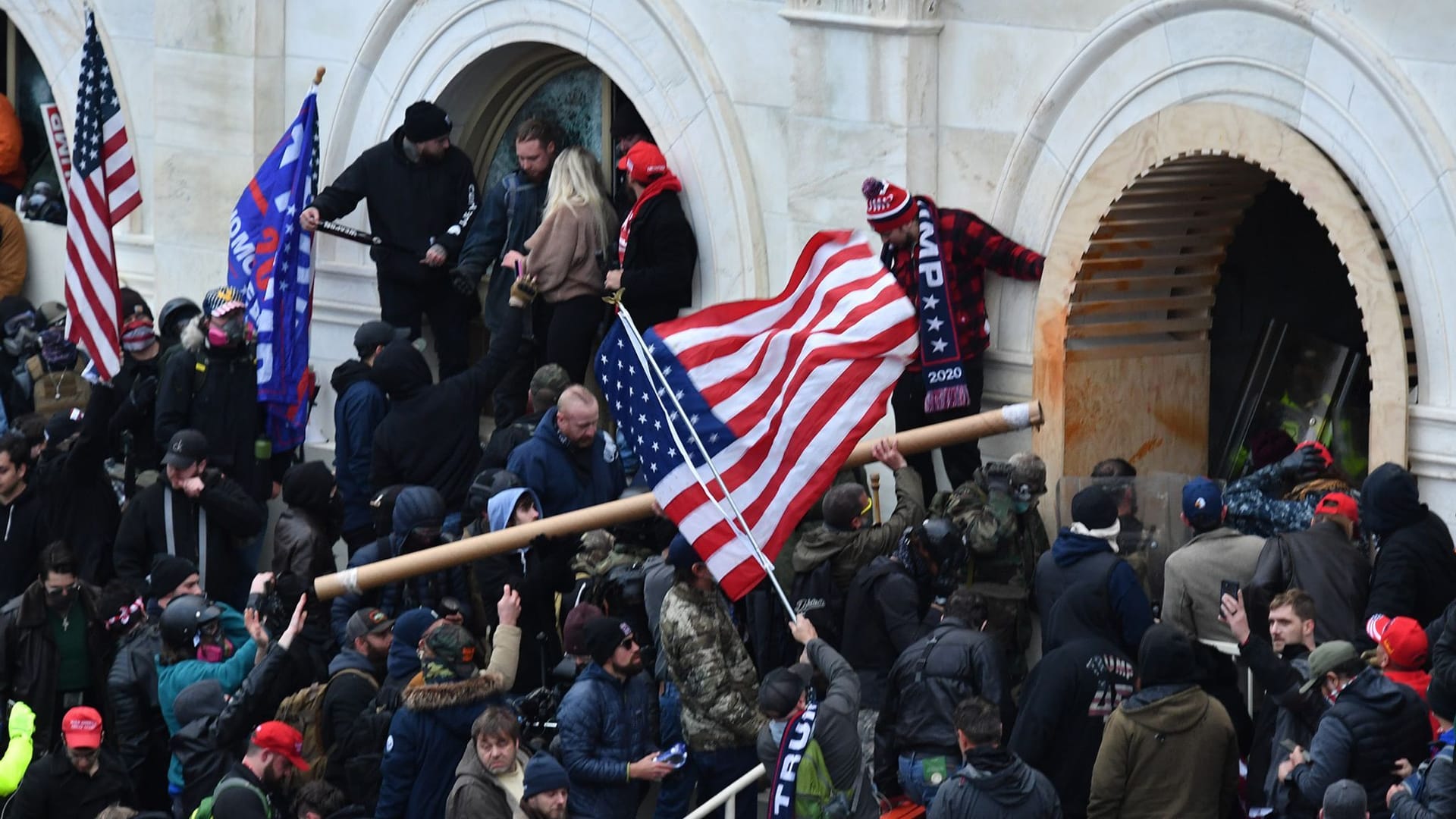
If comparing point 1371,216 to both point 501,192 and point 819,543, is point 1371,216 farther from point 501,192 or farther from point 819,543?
point 501,192

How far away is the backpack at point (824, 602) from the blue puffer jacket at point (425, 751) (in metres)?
Answer: 1.46

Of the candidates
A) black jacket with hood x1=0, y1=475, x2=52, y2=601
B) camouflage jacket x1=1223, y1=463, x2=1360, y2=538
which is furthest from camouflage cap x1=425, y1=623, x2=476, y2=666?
black jacket with hood x1=0, y1=475, x2=52, y2=601

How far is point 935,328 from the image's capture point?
531 inches

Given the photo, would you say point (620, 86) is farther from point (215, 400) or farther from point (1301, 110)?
point (1301, 110)

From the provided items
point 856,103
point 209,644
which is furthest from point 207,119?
point 209,644

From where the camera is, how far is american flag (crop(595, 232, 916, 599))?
35.5 feet

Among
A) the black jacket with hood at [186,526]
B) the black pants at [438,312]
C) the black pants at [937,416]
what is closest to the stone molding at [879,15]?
the black pants at [937,416]

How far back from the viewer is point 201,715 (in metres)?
12.4

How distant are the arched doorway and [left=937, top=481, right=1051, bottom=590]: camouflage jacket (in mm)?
1026

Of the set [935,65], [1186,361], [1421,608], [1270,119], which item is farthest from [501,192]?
[1421,608]

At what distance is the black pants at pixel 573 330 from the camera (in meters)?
15.4

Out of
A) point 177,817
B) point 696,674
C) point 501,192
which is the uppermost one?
point 501,192

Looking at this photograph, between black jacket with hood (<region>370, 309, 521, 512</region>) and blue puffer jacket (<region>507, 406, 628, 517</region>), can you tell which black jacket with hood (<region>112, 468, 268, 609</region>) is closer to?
black jacket with hood (<region>370, 309, 521, 512</region>)

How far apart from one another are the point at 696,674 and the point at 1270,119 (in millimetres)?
3639
